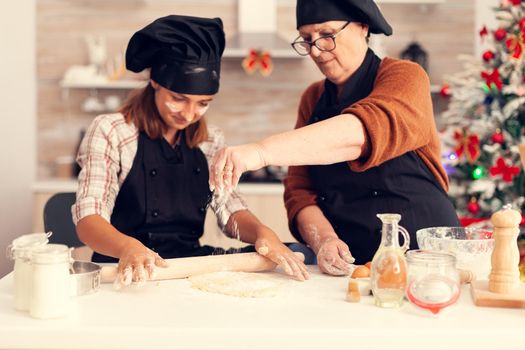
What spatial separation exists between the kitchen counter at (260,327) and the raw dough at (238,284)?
0.26ft

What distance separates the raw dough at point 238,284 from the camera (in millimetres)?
1641

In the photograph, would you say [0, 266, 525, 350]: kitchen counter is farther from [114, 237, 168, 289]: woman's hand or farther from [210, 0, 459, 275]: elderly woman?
[210, 0, 459, 275]: elderly woman

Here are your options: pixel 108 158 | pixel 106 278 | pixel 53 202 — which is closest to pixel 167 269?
pixel 106 278

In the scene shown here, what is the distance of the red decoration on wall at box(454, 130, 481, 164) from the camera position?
13.3 feet

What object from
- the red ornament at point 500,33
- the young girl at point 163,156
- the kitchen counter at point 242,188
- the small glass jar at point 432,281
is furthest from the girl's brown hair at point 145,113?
the red ornament at point 500,33

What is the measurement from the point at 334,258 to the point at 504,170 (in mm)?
2346

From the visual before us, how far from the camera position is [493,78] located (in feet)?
13.1

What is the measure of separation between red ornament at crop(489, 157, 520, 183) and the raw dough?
8.06ft

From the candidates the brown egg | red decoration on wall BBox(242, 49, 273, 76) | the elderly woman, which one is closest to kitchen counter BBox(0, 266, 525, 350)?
the brown egg

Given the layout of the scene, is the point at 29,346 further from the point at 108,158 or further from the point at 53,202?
the point at 53,202

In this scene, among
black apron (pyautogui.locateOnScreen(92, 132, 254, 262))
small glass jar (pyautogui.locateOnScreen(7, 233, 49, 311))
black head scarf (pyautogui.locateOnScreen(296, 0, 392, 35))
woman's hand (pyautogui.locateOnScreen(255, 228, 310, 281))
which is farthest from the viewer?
black apron (pyautogui.locateOnScreen(92, 132, 254, 262))

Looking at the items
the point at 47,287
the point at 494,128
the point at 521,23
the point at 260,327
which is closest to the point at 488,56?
the point at 521,23

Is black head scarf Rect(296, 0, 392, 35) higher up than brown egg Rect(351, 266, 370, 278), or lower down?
higher up

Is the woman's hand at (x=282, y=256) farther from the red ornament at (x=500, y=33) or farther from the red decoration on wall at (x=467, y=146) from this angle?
the red ornament at (x=500, y=33)
